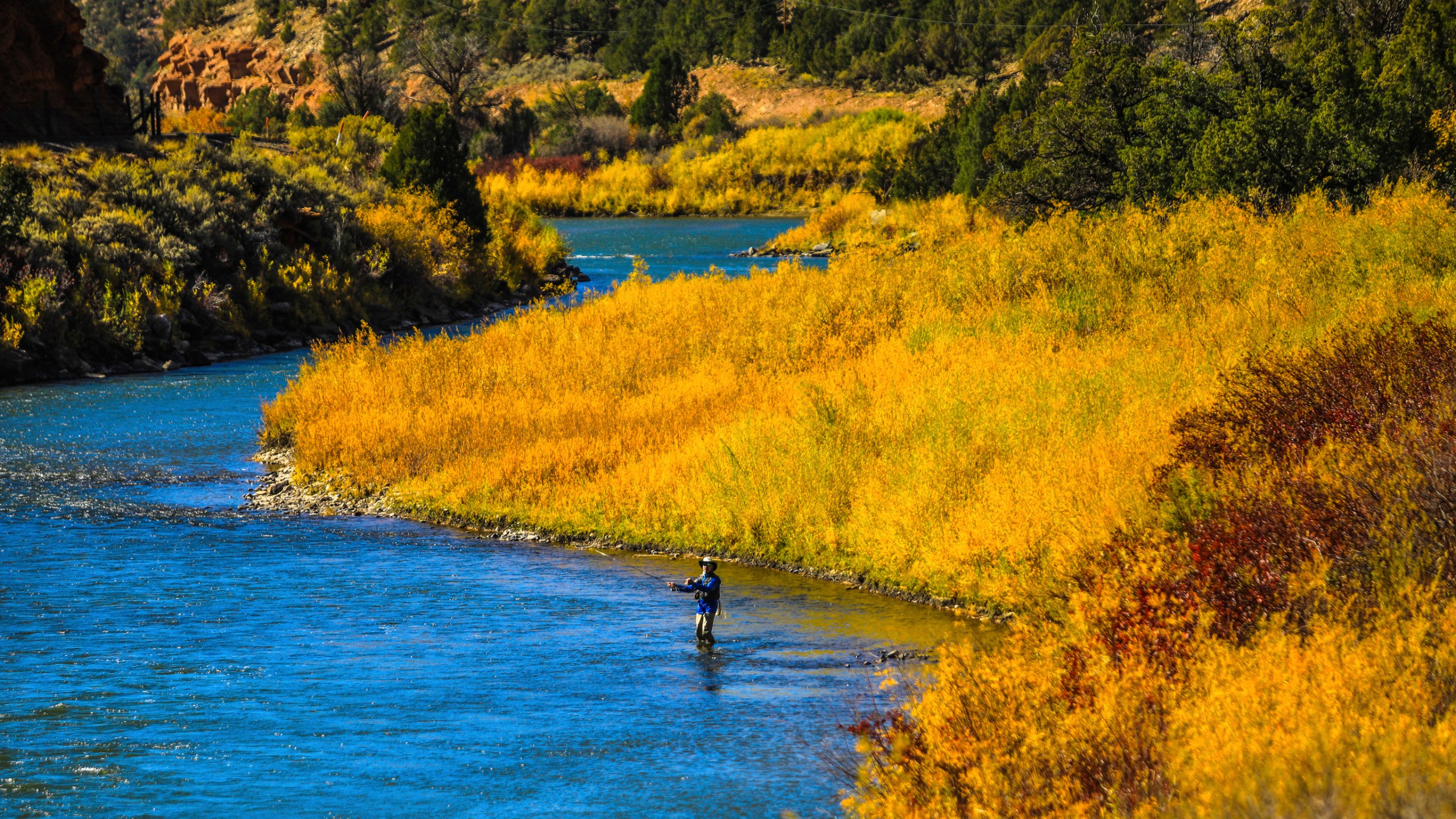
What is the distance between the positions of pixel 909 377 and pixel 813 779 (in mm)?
11327

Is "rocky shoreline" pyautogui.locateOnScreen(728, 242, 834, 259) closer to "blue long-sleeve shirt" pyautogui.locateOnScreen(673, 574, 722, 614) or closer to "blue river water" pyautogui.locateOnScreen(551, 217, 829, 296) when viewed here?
"blue river water" pyautogui.locateOnScreen(551, 217, 829, 296)

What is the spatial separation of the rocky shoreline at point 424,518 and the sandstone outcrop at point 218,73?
138376mm

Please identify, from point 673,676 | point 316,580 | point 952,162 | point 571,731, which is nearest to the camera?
point 571,731

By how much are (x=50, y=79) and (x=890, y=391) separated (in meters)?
36.6

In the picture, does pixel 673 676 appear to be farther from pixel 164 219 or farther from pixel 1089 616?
pixel 164 219

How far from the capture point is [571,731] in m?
11.3

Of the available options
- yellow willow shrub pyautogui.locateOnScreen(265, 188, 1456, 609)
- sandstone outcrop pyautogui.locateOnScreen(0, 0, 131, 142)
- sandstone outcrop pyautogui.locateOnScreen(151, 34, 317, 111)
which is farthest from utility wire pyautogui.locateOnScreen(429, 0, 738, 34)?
yellow willow shrub pyautogui.locateOnScreen(265, 188, 1456, 609)

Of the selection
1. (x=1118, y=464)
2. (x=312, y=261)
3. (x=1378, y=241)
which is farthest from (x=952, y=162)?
(x=1118, y=464)

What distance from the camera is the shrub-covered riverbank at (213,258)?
33.9 meters

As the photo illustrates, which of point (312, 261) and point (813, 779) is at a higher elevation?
point (312, 261)

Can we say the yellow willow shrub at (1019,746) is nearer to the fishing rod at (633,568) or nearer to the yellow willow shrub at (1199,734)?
the yellow willow shrub at (1199,734)

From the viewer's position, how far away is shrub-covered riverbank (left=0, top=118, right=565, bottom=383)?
33.9m

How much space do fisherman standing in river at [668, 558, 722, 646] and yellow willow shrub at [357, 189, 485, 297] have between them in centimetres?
3385

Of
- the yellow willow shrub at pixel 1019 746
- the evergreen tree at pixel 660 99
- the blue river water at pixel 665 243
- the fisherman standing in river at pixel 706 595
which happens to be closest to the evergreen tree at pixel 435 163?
the blue river water at pixel 665 243
